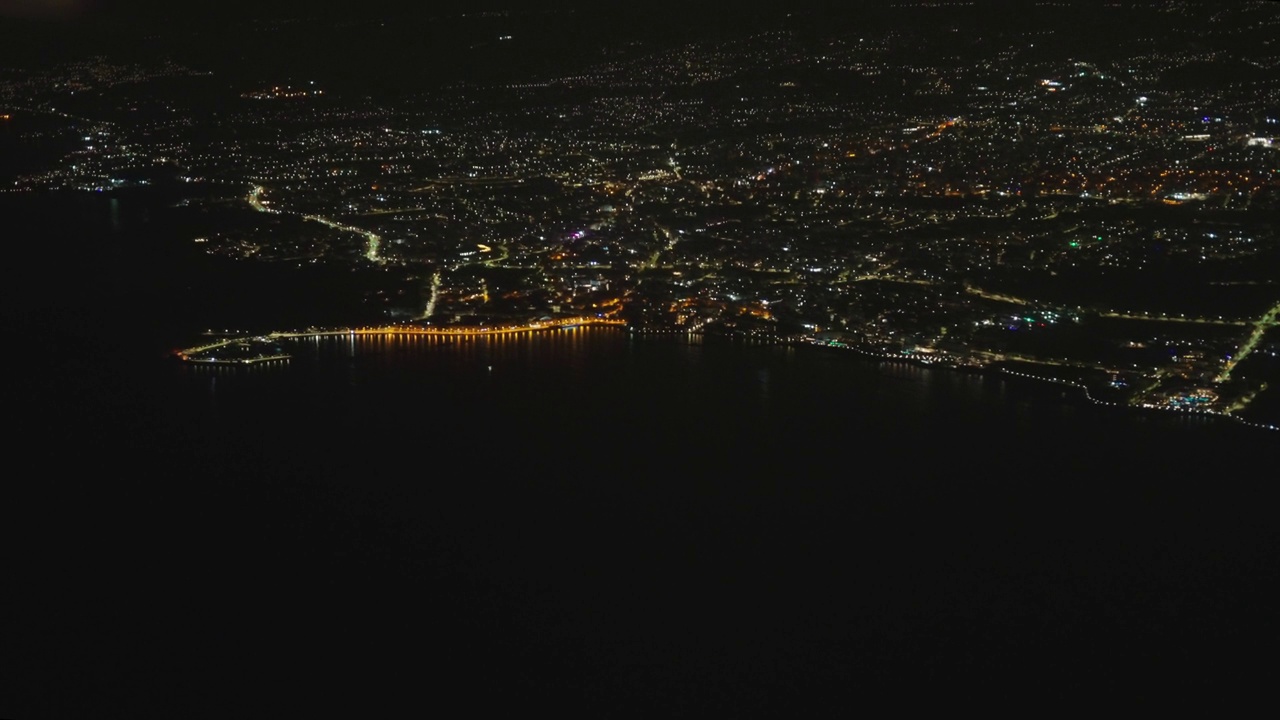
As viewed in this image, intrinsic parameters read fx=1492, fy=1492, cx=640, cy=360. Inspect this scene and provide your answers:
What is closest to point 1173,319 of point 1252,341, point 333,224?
point 1252,341

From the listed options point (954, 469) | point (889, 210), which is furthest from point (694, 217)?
point (954, 469)

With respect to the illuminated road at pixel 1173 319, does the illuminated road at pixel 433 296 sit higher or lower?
higher

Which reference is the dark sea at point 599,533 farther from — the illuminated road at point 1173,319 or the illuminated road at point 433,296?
the illuminated road at point 1173,319

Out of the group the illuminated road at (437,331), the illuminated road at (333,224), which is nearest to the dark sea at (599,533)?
the illuminated road at (437,331)

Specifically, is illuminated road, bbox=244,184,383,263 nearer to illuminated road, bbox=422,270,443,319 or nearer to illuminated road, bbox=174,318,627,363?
illuminated road, bbox=422,270,443,319

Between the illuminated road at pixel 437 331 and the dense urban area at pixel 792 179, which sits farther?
the dense urban area at pixel 792 179

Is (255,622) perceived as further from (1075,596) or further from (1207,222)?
(1207,222)

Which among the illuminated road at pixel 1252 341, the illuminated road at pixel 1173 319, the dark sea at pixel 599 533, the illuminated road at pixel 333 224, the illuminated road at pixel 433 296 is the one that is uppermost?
the illuminated road at pixel 333 224
